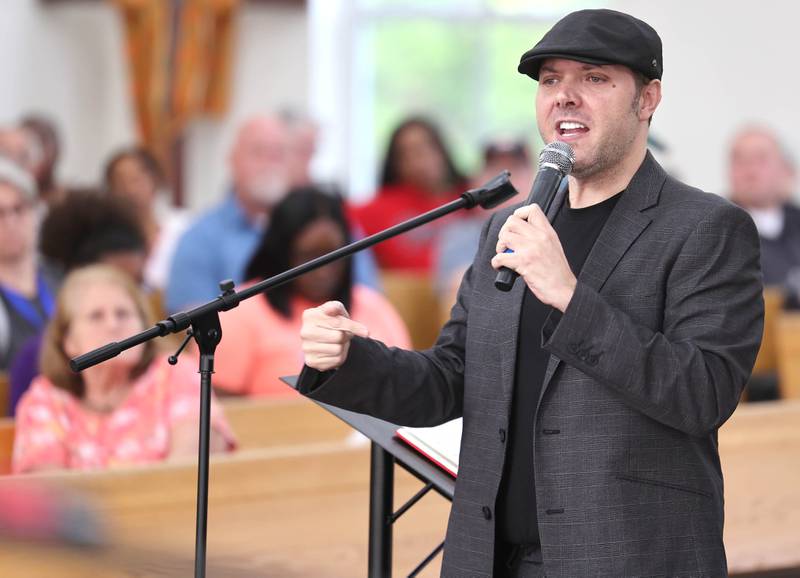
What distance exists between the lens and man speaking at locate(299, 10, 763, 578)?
5.58 ft

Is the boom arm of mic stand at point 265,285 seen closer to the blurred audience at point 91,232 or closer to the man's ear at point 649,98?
the man's ear at point 649,98

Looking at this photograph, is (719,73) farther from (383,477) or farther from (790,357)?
(383,477)

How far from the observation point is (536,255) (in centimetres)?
165

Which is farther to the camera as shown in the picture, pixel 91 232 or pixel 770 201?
pixel 770 201

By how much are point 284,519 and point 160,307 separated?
2535mm

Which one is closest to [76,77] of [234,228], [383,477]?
[234,228]

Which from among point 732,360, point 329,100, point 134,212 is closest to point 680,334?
point 732,360

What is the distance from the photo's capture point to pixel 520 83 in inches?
435

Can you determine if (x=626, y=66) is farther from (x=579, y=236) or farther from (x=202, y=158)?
(x=202, y=158)

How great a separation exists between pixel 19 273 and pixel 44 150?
2786 mm

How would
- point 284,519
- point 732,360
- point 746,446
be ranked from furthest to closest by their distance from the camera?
1. point 746,446
2. point 284,519
3. point 732,360

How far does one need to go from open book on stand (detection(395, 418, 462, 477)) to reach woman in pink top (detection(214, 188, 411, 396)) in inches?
88.7

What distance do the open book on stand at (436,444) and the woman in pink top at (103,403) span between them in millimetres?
1366

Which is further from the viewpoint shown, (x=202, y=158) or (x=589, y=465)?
(x=202, y=158)
